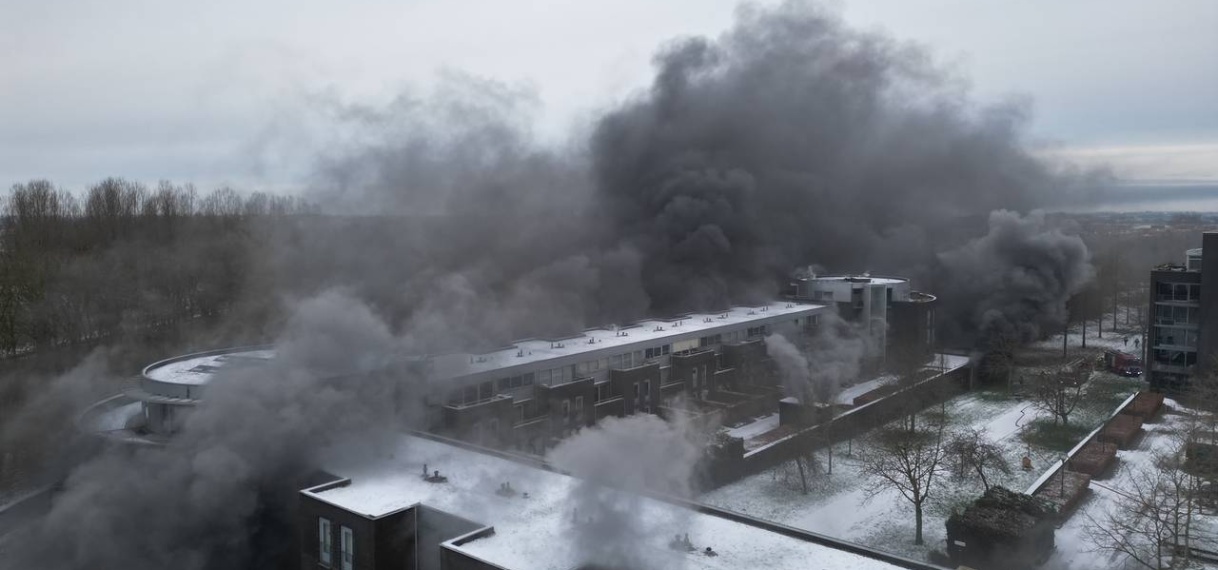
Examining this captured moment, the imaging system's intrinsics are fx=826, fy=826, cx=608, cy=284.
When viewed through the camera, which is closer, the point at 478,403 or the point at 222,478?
the point at 222,478

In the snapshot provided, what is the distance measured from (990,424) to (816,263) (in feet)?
58.8

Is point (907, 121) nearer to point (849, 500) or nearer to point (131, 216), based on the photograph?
point (849, 500)

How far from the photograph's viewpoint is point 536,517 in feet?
36.8

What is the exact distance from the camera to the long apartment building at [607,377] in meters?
17.2

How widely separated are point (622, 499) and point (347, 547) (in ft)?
13.1

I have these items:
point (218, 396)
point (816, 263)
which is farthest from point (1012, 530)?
point (816, 263)

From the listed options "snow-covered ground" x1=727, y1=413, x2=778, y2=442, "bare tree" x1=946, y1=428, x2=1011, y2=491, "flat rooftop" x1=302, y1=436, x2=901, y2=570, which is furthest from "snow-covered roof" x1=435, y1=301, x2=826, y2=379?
"bare tree" x1=946, y1=428, x2=1011, y2=491

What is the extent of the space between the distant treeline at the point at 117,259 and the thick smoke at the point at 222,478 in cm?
1411

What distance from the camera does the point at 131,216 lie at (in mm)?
41219

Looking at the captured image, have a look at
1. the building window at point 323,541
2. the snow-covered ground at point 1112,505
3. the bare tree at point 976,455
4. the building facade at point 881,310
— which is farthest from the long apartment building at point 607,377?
the snow-covered ground at point 1112,505

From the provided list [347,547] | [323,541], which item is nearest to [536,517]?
[347,547]

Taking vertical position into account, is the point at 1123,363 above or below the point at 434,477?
below

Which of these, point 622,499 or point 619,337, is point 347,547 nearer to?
point 622,499

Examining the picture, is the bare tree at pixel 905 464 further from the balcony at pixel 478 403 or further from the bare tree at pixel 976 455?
the balcony at pixel 478 403
